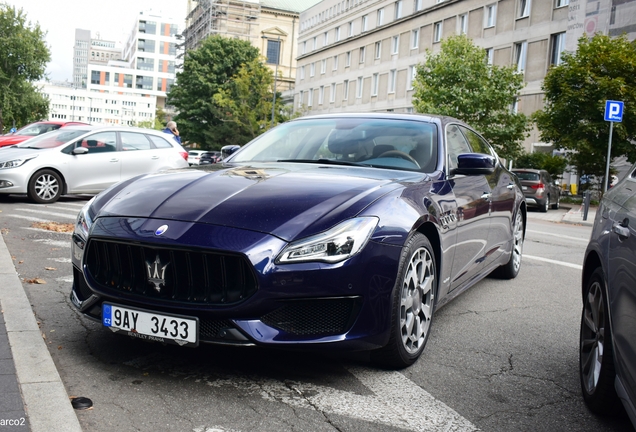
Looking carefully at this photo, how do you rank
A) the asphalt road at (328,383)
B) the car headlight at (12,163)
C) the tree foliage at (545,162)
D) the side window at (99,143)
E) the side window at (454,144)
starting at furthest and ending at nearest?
1. the tree foliage at (545,162)
2. the side window at (99,143)
3. the car headlight at (12,163)
4. the side window at (454,144)
5. the asphalt road at (328,383)

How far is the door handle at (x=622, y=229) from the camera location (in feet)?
9.58

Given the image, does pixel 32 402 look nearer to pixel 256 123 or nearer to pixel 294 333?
pixel 294 333

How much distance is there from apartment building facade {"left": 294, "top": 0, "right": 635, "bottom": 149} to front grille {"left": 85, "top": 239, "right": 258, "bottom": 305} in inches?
1436

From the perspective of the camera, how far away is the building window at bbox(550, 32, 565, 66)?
39750 millimetres

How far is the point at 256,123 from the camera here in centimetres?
6031

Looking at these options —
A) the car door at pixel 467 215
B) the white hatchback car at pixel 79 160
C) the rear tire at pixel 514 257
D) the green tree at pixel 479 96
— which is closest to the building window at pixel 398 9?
the green tree at pixel 479 96

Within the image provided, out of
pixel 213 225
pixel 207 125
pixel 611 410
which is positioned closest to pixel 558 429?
pixel 611 410

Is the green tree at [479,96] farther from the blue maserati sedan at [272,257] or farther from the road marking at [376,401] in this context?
the road marking at [376,401]

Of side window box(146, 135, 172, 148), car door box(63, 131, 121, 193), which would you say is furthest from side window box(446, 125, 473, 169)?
side window box(146, 135, 172, 148)

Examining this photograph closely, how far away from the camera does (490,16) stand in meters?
46.7

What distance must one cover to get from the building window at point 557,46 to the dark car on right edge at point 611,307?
128ft

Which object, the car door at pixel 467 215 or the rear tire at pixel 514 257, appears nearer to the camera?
the car door at pixel 467 215

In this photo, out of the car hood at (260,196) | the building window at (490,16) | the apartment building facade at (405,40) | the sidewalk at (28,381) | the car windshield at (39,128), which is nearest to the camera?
the sidewalk at (28,381)

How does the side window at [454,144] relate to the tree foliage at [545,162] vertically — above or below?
above
